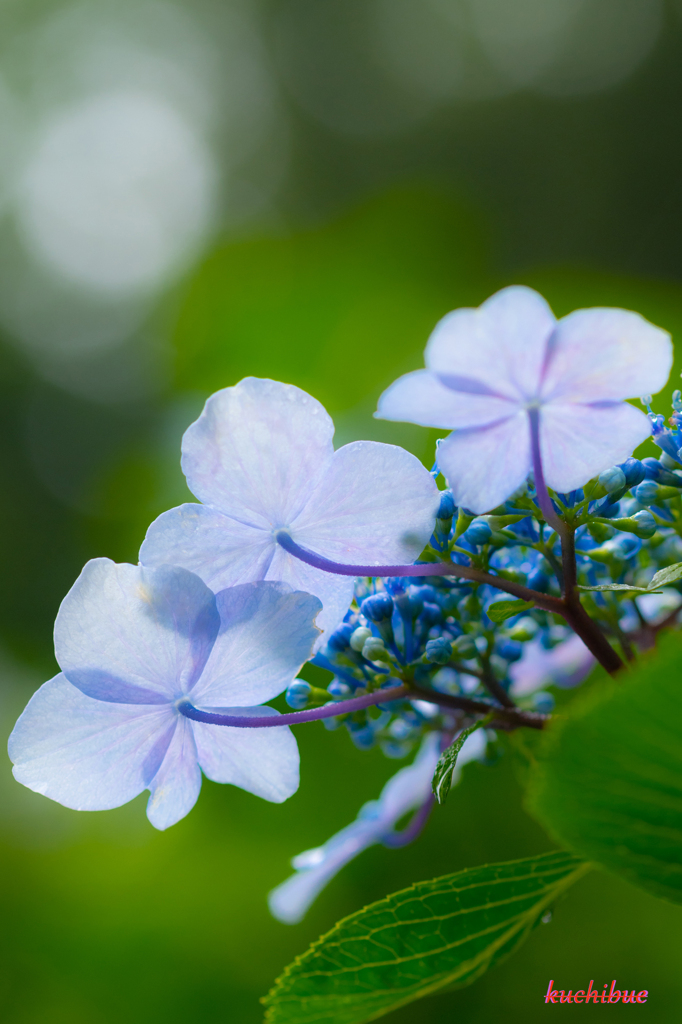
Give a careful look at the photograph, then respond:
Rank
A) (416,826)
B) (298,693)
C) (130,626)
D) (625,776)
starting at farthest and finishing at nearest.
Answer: (416,826) < (298,693) < (130,626) < (625,776)

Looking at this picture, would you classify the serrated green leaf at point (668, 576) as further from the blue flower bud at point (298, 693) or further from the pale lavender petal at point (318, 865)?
the pale lavender petal at point (318, 865)

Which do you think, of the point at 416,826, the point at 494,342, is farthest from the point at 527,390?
the point at 416,826

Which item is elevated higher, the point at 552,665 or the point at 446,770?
the point at 552,665

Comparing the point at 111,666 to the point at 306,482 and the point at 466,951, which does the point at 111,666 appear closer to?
the point at 306,482

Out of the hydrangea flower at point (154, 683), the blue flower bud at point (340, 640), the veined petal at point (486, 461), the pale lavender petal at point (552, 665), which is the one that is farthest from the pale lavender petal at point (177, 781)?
the pale lavender petal at point (552, 665)

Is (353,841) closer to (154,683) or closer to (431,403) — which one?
(154,683)

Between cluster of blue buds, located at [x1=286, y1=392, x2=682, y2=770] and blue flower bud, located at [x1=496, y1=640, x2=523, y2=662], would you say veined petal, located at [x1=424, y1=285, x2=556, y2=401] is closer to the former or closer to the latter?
cluster of blue buds, located at [x1=286, y1=392, x2=682, y2=770]

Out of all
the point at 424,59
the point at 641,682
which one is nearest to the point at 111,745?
the point at 641,682
